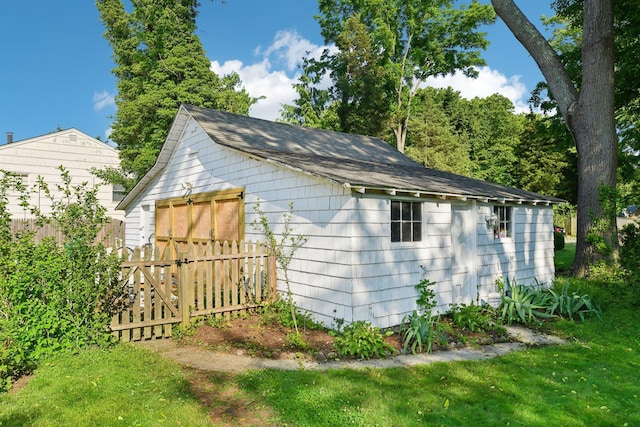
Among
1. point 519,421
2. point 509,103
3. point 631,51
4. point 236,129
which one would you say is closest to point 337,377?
point 519,421

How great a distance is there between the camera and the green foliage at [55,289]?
14.7ft

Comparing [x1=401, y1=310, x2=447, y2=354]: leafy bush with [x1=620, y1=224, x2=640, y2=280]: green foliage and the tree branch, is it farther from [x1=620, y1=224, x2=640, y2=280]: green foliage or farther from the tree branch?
the tree branch

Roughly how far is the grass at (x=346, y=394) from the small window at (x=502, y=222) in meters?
3.77

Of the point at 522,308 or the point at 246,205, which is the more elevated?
the point at 246,205

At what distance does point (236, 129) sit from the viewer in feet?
35.1

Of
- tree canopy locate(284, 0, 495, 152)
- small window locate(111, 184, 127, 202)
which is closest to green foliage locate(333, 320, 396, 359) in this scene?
tree canopy locate(284, 0, 495, 152)

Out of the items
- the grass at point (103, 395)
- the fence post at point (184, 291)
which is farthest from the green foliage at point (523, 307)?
the grass at point (103, 395)

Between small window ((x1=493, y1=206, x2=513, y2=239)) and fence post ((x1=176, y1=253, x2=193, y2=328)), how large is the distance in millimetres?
6731

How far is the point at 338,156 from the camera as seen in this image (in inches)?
459

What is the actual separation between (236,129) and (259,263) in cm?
499

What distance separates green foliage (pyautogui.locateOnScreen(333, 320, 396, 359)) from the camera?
538 centimetres

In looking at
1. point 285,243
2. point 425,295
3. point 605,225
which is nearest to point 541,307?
point 425,295

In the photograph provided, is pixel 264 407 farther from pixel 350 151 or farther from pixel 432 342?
pixel 350 151

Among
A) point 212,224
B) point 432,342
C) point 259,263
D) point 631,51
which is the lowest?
point 432,342
